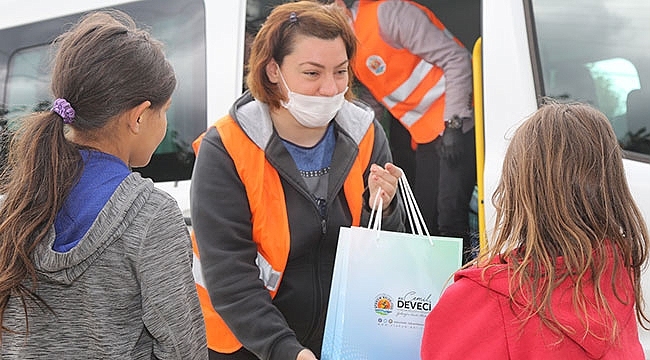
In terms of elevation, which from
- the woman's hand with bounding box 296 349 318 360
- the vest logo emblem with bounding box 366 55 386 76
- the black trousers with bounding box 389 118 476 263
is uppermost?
the vest logo emblem with bounding box 366 55 386 76

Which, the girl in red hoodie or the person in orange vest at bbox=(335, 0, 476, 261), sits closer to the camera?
the girl in red hoodie

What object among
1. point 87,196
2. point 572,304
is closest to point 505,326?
point 572,304

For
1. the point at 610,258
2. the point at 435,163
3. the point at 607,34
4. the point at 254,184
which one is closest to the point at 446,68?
the point at 435,163

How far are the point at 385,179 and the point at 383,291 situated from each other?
0.35 m

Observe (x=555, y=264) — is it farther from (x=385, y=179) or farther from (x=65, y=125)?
(x=65, y=125)

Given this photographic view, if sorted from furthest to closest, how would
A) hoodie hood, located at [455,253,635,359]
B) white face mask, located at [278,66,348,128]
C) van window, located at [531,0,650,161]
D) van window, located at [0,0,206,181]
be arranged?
1. van window, located at [0,0,206,181]
2. van window, located at [531,0,650,161]
3. white face mask, located at [278,66,348,128]
4. hoodie hood, located at [455,253,635,359]

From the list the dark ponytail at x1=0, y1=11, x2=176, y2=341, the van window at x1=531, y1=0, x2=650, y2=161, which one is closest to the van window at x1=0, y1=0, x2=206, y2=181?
the van window at x1=531, y1=0, x2=650, y2=161

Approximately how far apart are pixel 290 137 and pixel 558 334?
41.9 inches

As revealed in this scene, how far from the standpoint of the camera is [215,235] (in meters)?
2.45

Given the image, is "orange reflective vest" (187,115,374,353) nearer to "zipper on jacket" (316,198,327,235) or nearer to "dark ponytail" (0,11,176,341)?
"zipper on jacket" (316,198,327,235)

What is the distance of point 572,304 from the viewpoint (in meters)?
1.86

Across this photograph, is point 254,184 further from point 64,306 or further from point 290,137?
point 64,306

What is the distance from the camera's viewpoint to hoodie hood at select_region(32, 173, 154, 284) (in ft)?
6.28

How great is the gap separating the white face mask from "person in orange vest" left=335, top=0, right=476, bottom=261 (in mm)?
1475
